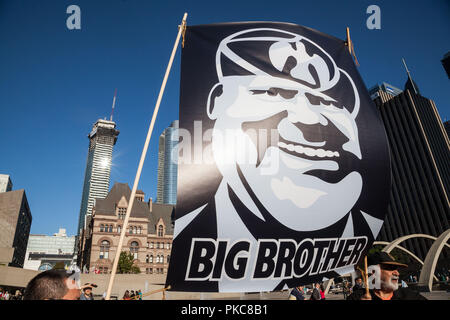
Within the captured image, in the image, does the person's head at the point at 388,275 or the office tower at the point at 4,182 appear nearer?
the person's head at the point at 388,275

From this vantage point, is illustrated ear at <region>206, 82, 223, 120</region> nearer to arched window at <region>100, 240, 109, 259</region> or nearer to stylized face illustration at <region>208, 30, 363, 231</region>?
stylized face illustration at <region>208, 30, 363, 231</region>

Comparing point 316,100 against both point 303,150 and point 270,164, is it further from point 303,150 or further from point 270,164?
point 270,164

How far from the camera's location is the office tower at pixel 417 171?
84.0 metres

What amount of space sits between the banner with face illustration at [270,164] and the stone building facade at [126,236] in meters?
57.9

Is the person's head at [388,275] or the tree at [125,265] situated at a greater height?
the tree at [125,265]

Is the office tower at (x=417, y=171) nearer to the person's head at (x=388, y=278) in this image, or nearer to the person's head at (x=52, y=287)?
the person's head at (x=388, y=278)

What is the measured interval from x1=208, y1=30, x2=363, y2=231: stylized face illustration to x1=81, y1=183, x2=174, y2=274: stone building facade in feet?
191

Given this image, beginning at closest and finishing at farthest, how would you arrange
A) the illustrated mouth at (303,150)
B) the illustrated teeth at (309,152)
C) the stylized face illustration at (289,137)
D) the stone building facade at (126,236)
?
the stylized face illustration at (289,137) → the illustrated mouth at (303,150) → the illustrated teeth at (309,152) → the stone building facade at (126,236)

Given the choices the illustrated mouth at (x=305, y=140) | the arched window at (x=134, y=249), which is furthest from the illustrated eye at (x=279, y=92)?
the arched window at (x=134, y=249)

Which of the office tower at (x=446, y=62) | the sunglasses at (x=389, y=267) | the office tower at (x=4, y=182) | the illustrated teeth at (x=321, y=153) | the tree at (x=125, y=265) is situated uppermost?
the office tower at (x=446, y=62)

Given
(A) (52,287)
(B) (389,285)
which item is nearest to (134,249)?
(B) (389,285)

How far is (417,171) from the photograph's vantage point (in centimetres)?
9006

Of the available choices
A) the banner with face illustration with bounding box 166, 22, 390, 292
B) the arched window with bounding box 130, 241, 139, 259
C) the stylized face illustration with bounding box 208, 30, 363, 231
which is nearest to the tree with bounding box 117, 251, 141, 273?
the arched window with bounding box 130, 241, 139, 259

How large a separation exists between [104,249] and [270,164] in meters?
Answer: 61.0
